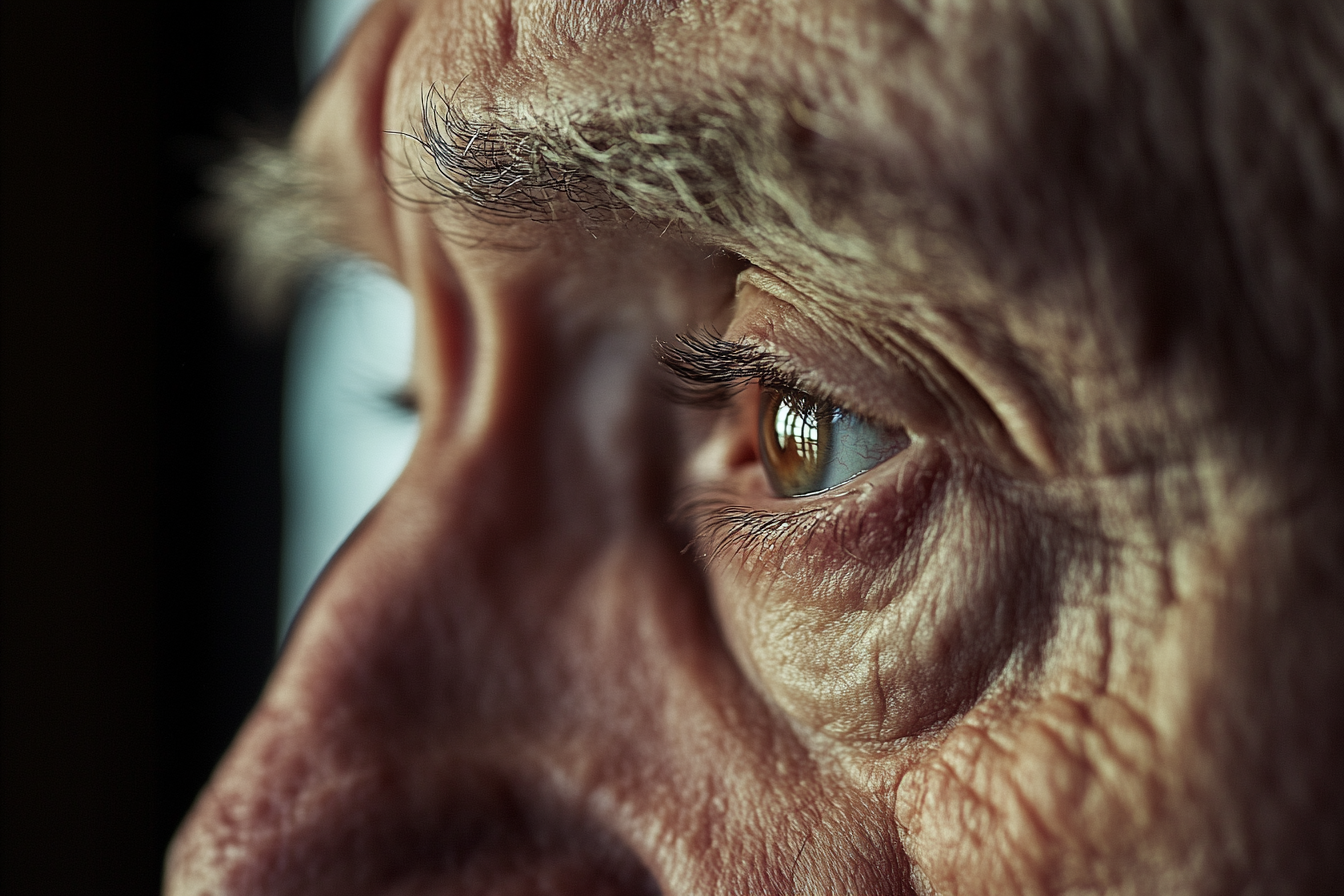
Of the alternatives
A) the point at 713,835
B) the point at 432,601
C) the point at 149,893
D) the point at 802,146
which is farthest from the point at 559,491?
the point at 149,893

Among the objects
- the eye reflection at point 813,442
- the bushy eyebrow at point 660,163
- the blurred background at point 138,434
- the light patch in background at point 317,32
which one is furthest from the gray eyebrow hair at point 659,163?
the light patch in background at point 317,32

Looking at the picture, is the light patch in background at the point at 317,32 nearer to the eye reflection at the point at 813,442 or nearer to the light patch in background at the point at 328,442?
the light patch in background at the point at 328,442

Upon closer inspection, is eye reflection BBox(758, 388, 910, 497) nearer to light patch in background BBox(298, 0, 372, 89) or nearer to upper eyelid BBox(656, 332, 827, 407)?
upper eyelid BBox(656, 332, 827, 407)

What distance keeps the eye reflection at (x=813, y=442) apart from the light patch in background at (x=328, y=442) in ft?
2.15

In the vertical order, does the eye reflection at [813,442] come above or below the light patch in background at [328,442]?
above

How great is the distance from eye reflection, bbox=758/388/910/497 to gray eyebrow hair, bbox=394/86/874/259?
0.10 meters

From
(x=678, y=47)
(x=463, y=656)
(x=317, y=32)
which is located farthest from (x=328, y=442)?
(x=678, y=47)

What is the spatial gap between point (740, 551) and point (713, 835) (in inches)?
4.9

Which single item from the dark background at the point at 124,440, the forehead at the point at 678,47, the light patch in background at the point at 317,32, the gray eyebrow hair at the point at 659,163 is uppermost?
the light patch in background at the point at 317,32

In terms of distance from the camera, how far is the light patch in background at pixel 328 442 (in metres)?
1.11

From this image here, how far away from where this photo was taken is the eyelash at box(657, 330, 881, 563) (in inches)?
15.8

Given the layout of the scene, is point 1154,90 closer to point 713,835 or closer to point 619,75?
point 619,75

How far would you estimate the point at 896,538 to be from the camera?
0.37 meters

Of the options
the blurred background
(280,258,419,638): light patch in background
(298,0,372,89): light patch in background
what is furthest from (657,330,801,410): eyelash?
(298,0,372,89): light patch in background
